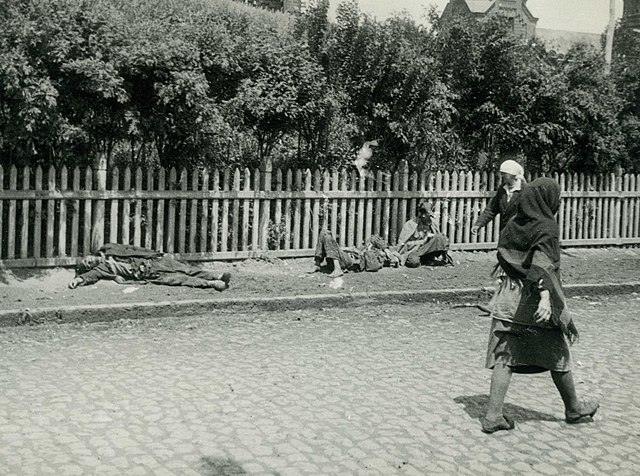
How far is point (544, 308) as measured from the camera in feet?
17.8

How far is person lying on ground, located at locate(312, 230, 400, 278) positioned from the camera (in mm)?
11977

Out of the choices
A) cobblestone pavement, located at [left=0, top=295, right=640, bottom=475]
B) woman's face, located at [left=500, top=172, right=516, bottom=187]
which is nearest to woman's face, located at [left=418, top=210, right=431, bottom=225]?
cobblestone pavement, located at [left=0, top=295, right=640, bottom=475]

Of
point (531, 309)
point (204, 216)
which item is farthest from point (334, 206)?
point (531, 309)

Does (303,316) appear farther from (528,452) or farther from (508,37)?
(508,37)

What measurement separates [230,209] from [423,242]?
3279 millimetres

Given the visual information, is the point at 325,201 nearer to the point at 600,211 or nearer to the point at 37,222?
the point at 37,222

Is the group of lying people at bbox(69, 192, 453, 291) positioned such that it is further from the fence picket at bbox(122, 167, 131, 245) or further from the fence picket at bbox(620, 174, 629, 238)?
the fence picket at bbox(620, 174, 629, 238)

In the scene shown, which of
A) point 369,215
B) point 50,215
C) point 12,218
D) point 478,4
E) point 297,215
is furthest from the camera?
point 478,4

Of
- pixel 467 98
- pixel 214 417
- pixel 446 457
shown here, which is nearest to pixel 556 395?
pixel 446 457

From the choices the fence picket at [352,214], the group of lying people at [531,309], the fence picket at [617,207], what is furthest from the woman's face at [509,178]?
the fence picket at [617,207]

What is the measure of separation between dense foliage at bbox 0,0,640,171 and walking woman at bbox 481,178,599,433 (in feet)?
21.1

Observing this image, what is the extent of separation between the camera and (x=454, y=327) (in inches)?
372

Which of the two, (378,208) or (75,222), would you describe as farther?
(378,208)

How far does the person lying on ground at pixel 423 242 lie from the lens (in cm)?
1322
